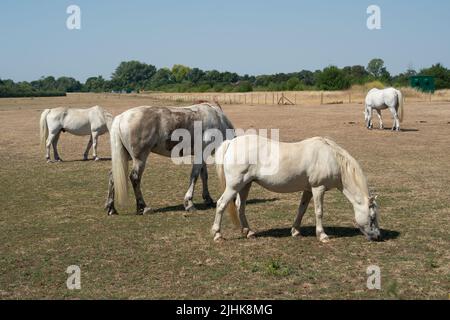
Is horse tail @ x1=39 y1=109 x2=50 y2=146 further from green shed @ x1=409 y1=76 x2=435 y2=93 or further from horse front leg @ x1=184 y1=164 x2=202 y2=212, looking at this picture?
green shed @ x1=409 y1=76 x2=435 y2=93

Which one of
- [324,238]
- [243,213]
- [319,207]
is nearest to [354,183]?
[319,207]

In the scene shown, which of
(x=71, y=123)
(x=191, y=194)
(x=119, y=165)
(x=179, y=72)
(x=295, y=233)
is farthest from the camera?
(x=179, y=72)

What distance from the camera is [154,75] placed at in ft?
570

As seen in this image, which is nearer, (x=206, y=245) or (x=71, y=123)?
(x=206, y=245)

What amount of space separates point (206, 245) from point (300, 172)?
1773mm

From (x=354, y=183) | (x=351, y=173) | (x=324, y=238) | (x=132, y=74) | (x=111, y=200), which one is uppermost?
(x=132, y=74)

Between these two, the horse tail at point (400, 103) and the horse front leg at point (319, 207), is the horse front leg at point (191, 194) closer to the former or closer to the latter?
the horse front leg at point (319, 207)

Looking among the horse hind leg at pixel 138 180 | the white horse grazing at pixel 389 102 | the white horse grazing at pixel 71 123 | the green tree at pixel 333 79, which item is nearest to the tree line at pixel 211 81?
the green tree at pixel 333 79

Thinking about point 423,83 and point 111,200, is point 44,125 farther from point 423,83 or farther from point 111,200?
point 423,83

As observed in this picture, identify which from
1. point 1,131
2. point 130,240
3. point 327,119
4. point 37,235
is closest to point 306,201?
point 130,240

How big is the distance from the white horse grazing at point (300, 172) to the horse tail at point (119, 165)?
243 cm

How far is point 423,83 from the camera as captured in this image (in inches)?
2427

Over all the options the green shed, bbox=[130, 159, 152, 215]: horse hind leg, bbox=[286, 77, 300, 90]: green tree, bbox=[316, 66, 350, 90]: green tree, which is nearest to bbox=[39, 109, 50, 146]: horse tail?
bbox=[130, 159, 152, 215]: horse hind leg
